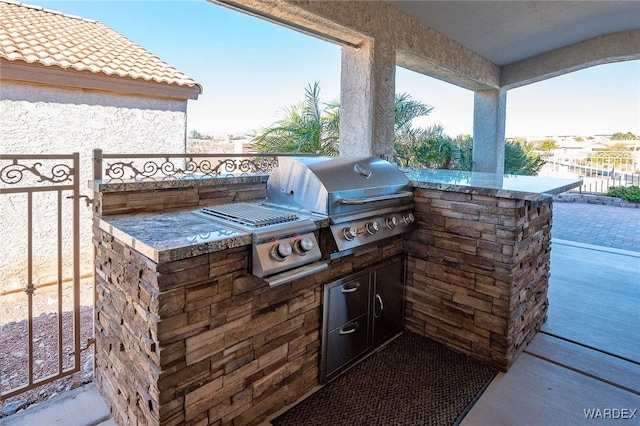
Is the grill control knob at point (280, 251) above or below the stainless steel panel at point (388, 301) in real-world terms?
above

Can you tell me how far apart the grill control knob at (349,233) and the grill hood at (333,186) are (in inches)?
4.0

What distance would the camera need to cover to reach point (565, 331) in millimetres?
2963

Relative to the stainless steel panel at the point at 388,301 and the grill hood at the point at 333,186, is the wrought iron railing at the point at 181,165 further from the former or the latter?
the stainless steel panel at the point at 388,301

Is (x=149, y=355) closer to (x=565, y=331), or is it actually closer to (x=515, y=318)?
(x=515, y=318)

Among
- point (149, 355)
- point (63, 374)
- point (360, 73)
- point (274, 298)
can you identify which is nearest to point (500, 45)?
point (360, 73)

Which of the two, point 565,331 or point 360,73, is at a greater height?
point 360,73

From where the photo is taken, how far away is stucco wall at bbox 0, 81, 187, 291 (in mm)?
3680

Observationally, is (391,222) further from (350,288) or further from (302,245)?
(302,245)

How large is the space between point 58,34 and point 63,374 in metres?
4.15

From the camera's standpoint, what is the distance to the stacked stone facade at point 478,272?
244 centimetres

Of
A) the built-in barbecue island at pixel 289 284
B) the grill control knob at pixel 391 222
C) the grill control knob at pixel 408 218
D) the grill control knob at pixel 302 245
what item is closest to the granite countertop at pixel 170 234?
the built-in barbecue island at pixel 289 284

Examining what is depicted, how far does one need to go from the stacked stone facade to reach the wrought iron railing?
1304mm

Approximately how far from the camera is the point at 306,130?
16.3 feet

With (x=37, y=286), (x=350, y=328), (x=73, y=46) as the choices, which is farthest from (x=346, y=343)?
(x=73, y=46)
